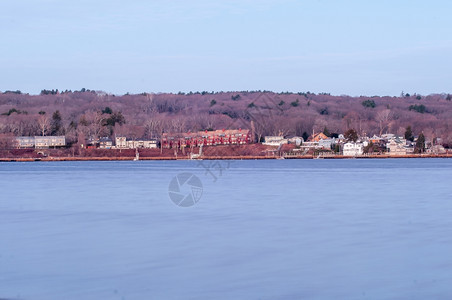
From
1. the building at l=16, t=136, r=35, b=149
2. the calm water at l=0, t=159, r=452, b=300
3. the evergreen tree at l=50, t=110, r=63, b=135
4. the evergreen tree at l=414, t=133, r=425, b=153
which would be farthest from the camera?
the evergreen tree at l=50, t=110, r=63, b=135

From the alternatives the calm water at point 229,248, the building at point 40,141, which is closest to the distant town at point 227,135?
the building at point 40,141

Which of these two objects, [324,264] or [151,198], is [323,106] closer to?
[151,198]

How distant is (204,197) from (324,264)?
40.2 feet

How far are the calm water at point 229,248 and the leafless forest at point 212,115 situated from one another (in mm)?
37606

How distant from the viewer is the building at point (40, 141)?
7856 centimetres

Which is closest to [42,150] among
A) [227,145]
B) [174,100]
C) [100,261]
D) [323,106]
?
[227,145]

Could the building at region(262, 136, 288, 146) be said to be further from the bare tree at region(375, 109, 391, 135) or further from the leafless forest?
the bare tree at region(375, 109, 391, 135)

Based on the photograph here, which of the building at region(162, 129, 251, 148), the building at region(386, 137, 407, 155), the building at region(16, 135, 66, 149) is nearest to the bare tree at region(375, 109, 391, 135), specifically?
the building at region(386, 137, 407, 155)

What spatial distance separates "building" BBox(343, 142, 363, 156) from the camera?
244ft

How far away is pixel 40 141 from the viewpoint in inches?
3118

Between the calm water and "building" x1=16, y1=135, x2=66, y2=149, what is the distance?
5864cm

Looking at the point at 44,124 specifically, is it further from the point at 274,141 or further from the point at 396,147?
the point at 396,147

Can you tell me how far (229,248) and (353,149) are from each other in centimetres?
6332

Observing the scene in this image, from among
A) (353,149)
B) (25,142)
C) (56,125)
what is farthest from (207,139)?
(56,125)
